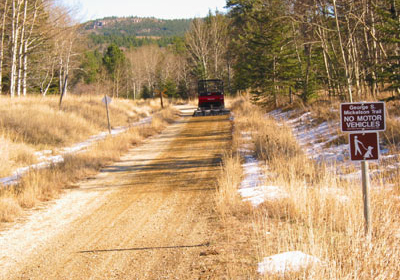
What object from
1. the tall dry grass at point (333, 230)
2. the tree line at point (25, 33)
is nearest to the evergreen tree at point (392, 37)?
the tall dry grass at point (333, 230)

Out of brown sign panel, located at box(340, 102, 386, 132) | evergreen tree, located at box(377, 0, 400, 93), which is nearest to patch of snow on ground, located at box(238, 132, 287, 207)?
brown sign panel, located at box(340, 102, 386, 132)

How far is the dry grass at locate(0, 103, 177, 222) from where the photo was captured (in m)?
7.22

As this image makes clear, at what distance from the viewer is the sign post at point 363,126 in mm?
3867

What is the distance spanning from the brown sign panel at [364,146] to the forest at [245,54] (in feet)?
18.1

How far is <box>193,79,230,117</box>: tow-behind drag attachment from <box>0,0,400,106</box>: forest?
259 centimetres

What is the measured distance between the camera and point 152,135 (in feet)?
64.7

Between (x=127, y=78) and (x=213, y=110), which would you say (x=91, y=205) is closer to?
(x=213, y=110)

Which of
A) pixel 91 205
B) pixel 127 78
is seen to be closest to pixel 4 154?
pixel 91 205

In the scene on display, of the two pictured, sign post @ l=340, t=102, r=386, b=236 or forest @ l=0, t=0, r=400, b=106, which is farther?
forest @ l=0, t=0, r=400, b=106

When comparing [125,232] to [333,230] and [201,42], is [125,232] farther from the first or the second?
[201,42]

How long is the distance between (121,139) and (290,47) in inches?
578

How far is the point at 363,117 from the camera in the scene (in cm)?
388

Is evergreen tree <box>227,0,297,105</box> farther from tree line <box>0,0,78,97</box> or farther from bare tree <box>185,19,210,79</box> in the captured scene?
bare tree <box>185,19,210,79</box>

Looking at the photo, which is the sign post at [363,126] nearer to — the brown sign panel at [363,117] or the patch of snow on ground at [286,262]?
the brown sign panel at [363,117]
